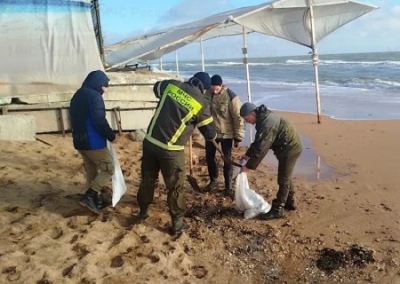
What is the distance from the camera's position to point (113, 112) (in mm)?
9109

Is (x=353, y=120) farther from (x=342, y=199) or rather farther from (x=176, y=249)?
(x=176, y=249)

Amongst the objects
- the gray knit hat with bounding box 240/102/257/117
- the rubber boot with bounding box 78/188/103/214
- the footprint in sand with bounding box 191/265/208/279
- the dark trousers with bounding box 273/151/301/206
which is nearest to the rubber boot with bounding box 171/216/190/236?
the footprint in sand with bounding box 191/265/208/279

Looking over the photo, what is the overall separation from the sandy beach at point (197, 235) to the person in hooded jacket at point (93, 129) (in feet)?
1.18

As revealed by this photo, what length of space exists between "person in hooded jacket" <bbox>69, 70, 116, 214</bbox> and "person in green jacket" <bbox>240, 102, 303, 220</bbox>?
1550 millimetres

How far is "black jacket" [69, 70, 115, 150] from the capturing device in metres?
4.77

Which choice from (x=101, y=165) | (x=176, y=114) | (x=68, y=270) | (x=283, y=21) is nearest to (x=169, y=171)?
(x=176, y=114)

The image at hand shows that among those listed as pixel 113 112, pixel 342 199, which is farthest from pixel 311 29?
pixel 342 199

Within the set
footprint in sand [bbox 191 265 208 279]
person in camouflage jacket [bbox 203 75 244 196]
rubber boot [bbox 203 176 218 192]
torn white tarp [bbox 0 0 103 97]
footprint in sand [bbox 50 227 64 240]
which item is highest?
torn white tarp [bbox 0 0 103 97]

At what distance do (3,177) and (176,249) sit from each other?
295 centimetres

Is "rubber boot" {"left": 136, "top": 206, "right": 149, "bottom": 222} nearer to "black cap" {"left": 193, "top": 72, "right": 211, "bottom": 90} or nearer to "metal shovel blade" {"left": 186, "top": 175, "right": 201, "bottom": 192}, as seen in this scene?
"metal shovel blade" {"left": 186, "top": 175, "right": 201, "bottom": 192}

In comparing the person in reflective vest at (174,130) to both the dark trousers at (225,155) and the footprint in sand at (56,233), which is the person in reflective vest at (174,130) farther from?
the dark trousers at (225,155)

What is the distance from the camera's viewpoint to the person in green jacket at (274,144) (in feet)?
16.1

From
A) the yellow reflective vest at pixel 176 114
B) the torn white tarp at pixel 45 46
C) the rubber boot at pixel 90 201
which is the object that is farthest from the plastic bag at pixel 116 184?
the torn white tarp at pixel 45 46

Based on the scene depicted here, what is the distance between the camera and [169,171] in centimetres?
457
